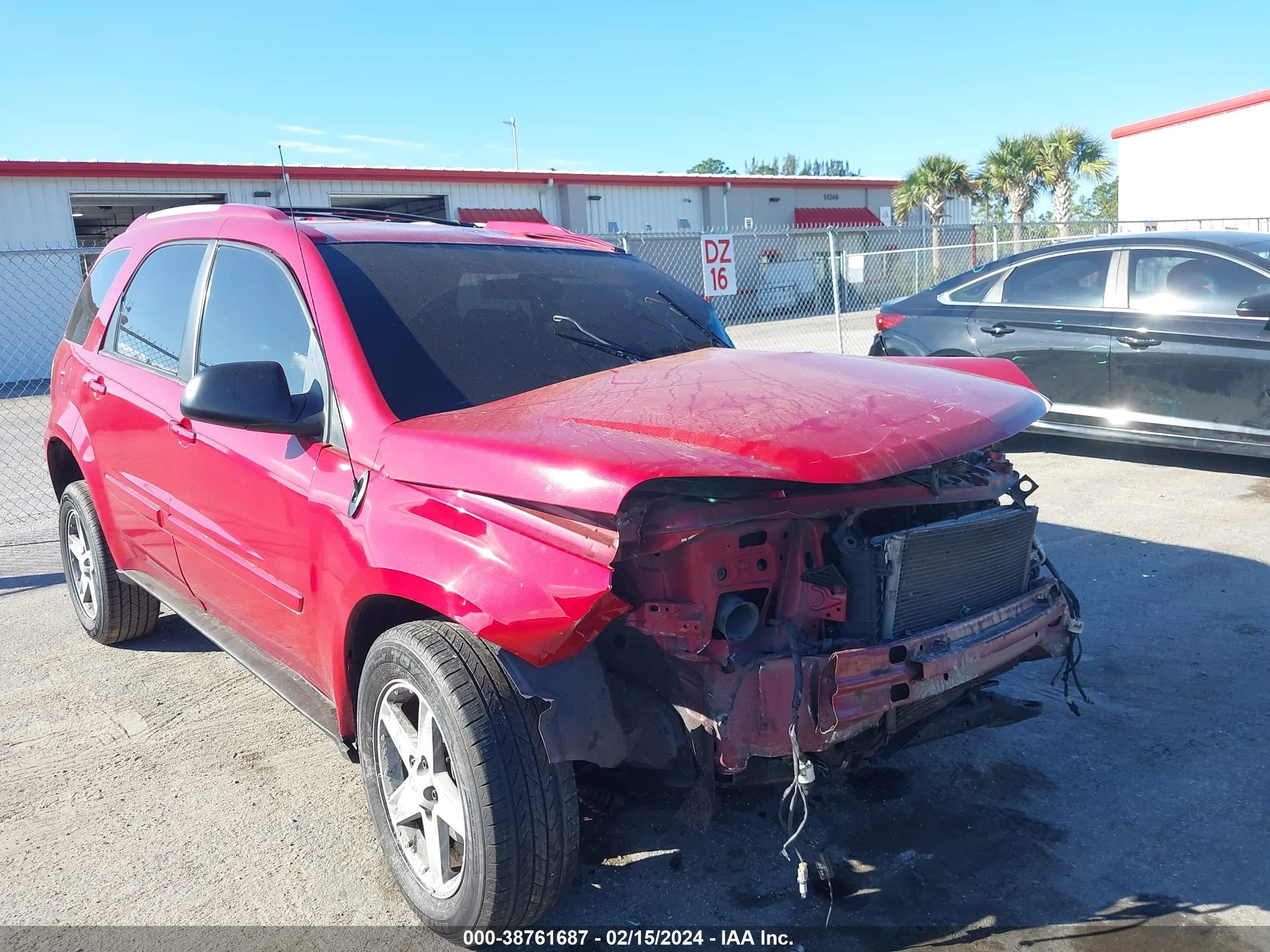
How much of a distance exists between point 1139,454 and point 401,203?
24462mm

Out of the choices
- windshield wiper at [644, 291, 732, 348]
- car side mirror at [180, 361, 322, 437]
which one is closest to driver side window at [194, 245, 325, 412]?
car side mirror at [180, 361, 322, 437]

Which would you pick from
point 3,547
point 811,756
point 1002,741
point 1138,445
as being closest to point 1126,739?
point 1002,741

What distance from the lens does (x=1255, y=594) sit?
4984mm

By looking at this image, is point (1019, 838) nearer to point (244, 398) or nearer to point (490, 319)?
point (490, 319)

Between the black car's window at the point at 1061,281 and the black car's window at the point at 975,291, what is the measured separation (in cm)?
12

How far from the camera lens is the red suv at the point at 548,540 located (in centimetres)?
249

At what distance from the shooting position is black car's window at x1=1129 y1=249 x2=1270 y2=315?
6.87 meters

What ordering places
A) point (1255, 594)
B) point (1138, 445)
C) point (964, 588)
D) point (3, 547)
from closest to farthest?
1. point (964, 588)
2. point (1255, 594)
3. point (3, 547)
4. point (1138, 445)

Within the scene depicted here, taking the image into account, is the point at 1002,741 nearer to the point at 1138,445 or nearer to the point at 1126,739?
the point at 1126,739

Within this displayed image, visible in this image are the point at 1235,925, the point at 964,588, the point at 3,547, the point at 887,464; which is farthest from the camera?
the point at 3,547

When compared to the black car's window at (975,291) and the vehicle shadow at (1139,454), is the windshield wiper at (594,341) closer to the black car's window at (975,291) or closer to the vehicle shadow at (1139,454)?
the vehicle shadow at (1139,454)

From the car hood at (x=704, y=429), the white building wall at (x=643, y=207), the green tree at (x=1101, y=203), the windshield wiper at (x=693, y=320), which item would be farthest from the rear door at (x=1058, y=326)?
the green tree at (x=1101, y=203)

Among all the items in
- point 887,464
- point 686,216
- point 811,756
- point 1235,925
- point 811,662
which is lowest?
point 1235,925

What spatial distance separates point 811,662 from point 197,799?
234 centimetres
